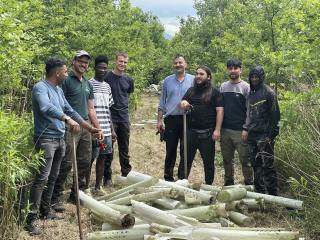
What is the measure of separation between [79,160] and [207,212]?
2.20m

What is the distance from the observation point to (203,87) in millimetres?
6801

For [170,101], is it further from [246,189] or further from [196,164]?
[196,164]

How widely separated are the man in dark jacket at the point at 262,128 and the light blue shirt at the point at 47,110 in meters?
2.61

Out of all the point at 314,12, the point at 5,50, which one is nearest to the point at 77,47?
the point at 5,50

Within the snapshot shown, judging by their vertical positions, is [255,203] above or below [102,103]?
below

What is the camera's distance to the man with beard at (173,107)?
7039 millimetres

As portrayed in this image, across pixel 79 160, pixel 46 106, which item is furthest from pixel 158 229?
pixel 79 160

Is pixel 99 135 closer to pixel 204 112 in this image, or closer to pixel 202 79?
pixel 204 112

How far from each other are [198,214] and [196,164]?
4914mm

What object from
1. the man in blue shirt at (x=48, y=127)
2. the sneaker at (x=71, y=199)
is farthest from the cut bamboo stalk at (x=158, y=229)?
the sneaker at (x=71, y=199)

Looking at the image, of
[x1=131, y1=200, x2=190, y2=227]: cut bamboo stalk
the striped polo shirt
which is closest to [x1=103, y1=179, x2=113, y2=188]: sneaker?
the striped polo shirt

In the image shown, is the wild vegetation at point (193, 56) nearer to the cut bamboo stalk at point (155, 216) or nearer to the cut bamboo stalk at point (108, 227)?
the cut bamboo stalk at point (108, 227)

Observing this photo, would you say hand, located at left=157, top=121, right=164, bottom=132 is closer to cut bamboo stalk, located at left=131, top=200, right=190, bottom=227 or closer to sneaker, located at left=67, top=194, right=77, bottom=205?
sneaker, located at left=67, top=194, right=77, bottom=205

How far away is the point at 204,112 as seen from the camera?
675cm
